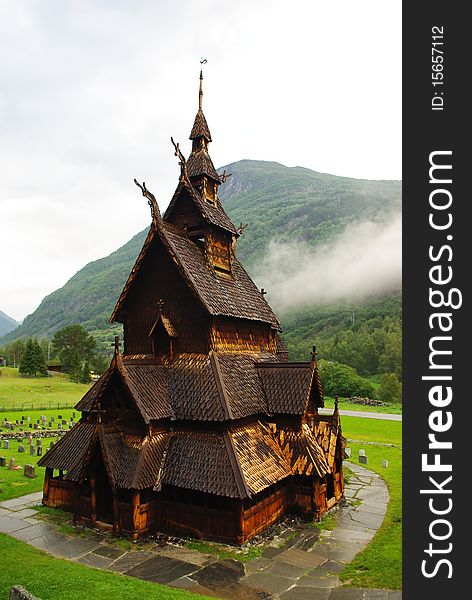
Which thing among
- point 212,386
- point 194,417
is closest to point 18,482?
point 194,417

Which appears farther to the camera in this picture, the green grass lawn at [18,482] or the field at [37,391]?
the field at [37,391]

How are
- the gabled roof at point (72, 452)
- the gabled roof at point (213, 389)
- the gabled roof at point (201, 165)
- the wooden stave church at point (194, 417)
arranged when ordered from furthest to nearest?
1. the gabled roof at point (201, 165)
2. the gabled roof at point (72, 452)
3. the gabled roof at point (213, 389)
4. the wooden stave church at point (194, 417)

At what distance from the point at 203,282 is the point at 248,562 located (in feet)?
31.1

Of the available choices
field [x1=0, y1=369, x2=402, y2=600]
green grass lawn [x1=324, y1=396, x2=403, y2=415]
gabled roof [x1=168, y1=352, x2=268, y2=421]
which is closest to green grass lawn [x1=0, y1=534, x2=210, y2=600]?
field [x1=0, y1=369, x2=402, y2=600]

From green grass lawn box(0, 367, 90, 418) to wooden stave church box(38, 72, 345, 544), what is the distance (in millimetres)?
→ 44012

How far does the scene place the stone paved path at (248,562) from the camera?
1123 cm

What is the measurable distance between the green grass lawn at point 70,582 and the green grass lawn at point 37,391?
4720 cm

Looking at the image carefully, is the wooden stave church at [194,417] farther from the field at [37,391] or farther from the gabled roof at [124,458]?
the field at [37,391]

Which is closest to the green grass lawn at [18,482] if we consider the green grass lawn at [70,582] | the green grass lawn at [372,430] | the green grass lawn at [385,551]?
the green grass lawn at [70,582]

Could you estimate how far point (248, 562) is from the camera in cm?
1273

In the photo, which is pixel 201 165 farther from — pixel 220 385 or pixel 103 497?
pixel 103 497

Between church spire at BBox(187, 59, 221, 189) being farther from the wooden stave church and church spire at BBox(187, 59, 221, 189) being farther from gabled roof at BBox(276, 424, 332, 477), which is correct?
gabled roof at BBox(276, 424, 332, 477)

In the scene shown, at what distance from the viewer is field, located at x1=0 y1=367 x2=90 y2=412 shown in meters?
58.8

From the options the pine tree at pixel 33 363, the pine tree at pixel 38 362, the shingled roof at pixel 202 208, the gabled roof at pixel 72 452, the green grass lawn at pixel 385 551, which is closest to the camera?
the green grass lawn at pixel 385 551
